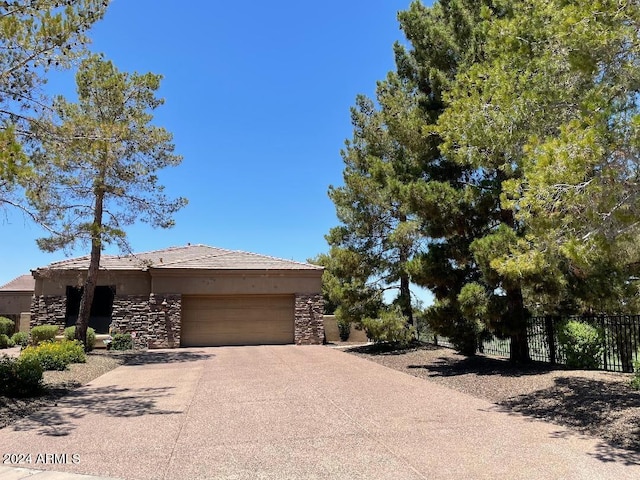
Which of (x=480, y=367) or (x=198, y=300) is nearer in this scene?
(x=480, y=367)

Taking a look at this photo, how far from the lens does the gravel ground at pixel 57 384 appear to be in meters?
7.99

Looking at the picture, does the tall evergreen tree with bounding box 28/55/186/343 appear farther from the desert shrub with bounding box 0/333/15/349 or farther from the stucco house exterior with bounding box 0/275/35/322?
the stucco house exterior with bounding box 0/275/35/322

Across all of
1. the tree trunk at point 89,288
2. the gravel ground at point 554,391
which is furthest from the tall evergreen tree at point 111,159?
the gravel ground at point 554,391

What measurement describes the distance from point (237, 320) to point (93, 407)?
44.0ft

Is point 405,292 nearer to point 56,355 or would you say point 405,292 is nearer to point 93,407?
point 56,355

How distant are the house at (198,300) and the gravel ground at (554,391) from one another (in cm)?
906

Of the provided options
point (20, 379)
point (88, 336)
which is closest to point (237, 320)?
point (88, 336)

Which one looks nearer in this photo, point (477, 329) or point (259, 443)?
point (259, 443)

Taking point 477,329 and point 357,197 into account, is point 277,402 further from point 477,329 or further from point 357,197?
point 357,197

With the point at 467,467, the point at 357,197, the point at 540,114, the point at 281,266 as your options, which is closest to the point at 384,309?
the point at 357,197

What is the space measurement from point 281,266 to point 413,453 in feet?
56.6

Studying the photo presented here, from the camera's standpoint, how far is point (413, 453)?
571 centimetres

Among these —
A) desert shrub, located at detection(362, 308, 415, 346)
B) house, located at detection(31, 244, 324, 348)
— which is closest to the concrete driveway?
desert shrub, located at detection(362, 308, 415, 346)

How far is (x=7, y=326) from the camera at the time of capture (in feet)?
80.6
